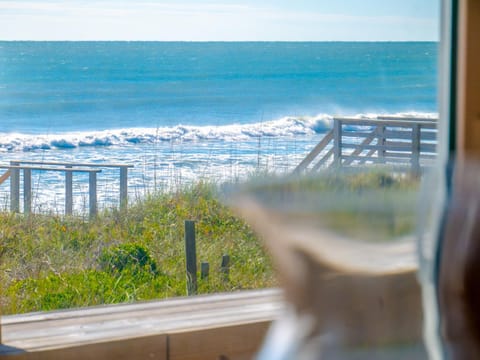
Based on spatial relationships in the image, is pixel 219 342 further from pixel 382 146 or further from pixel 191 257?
pixel 382 146

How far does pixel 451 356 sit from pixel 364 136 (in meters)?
2.87

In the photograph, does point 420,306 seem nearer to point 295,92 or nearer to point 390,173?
point 390,173

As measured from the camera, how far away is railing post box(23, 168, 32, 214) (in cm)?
356

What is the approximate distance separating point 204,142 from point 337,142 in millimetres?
1171

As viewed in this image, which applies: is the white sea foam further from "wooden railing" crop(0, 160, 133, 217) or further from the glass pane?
"wooden railing" crop(0, 160, 133, 217)

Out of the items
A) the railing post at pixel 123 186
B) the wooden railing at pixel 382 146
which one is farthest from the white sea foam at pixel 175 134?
the railing post at pixel 123 186

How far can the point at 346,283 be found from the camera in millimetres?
1060

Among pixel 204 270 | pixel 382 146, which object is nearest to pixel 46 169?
pixel 204 270

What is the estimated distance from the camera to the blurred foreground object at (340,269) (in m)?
1.04

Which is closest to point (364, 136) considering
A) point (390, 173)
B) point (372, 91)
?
point (372, 91)

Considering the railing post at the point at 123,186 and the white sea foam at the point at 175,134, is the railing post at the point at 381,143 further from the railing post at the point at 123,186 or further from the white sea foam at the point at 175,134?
the railing post at the point at 123,186

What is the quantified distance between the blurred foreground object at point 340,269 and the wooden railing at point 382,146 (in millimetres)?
2360

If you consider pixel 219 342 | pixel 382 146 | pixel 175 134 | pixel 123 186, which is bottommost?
pixel 219 342

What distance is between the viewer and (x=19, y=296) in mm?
3047
